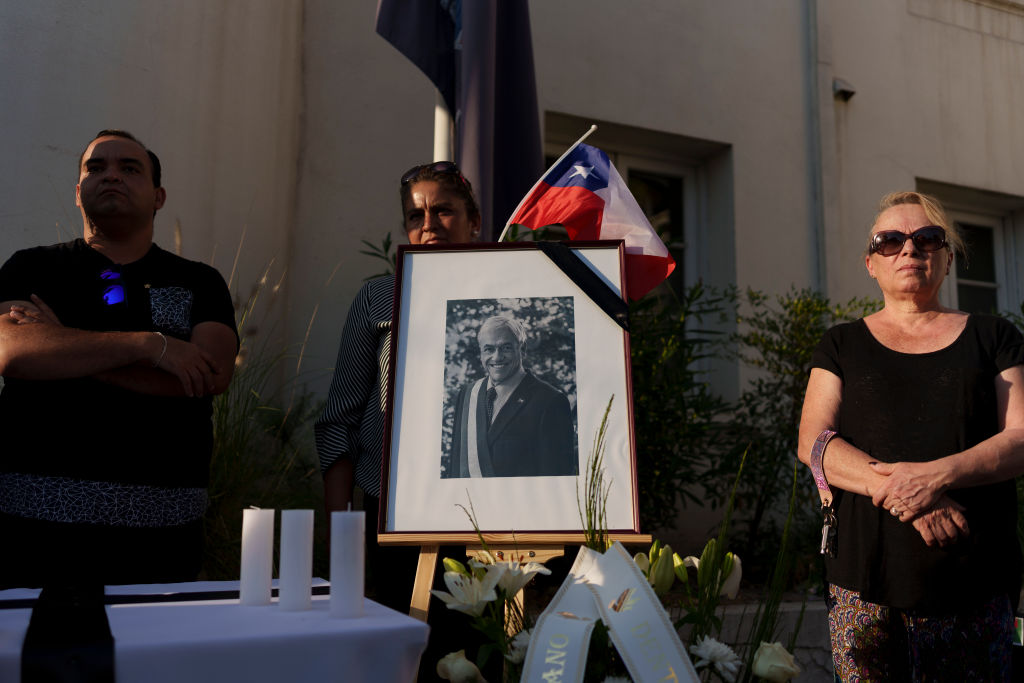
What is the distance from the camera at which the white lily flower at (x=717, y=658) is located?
154 centimetres

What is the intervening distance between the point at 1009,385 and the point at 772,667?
1.15 metres

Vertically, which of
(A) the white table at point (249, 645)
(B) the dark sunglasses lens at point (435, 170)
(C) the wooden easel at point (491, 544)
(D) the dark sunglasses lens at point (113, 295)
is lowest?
(A) the white table at point (249, 645)

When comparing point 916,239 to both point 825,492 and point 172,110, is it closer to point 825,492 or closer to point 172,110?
point 825,492

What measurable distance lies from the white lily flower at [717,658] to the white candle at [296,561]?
0.70 meters

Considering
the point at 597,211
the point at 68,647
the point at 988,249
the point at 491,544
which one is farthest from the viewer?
the point at 988,249

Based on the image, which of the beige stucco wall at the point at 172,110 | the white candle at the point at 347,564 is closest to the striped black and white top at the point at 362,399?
the white candle at the point at 347,564

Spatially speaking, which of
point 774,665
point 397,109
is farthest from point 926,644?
point 397,109

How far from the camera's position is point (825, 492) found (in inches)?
90.0

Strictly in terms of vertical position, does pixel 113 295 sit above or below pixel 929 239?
below

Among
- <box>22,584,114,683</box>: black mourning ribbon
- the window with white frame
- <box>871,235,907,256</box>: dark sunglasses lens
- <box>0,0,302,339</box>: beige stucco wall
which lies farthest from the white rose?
the window with white frame

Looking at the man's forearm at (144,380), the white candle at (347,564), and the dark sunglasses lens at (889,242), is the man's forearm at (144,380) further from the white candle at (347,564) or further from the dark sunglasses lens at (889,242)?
the dark sunglasses lens at (889,242)

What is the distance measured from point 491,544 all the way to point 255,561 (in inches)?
23.4

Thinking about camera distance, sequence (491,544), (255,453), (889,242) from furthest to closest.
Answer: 1. (255,453)
2. (889,242)
3. (491,544)

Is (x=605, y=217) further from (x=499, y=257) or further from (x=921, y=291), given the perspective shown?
(x=921, y=291)
